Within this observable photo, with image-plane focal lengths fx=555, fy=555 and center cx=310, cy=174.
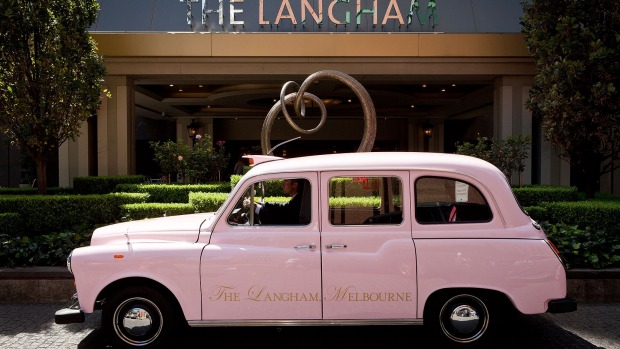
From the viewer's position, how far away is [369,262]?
188 inches

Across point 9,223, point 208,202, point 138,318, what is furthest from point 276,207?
point 9,223

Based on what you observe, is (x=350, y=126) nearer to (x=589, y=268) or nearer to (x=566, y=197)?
(x=566, y=197)

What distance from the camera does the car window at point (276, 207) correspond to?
498 cm

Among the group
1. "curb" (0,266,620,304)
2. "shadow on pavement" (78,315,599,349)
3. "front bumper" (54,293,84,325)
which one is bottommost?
"shadow on pavement" (78,315,599,349)

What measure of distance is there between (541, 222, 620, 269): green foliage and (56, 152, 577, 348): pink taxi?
8.10 ft

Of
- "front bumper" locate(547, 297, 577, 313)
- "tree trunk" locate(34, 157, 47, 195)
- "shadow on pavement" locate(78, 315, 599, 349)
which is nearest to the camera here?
"front bumper" locate(547, 297, 577, 313)

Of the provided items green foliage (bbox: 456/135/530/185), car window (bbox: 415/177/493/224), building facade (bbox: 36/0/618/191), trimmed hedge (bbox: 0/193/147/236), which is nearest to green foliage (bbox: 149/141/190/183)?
building facade (bbox: 36/0/618/191)

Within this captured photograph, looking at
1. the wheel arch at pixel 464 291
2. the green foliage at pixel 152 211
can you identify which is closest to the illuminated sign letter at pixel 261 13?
the green foliage at pixel 152 211

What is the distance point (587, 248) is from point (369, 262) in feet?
12.7

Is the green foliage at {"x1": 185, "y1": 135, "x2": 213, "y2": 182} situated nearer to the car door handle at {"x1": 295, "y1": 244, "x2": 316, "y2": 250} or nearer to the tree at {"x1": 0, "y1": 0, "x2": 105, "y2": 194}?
the tree at {"x1": 0, "y1": 0, "x2": 105, "y2": 194}

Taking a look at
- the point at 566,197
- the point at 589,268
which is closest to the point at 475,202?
the point at 589,268

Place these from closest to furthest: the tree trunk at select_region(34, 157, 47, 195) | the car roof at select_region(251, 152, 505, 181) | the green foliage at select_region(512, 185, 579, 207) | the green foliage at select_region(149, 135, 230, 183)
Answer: the car roof at select_region(251, 152, 505, 181) → the tree trunk at select_region(34, 157, 47, 195) → the green foliage at select_region(512, 185, 579, 207) → the green foliage at select_region(149, 135, 230, 183)

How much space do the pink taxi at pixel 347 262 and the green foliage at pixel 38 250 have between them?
8.62 ft

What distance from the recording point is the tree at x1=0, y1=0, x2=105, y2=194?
10.7 m
